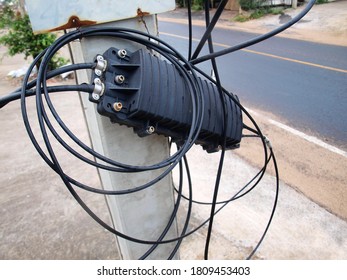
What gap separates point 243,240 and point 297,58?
18.3 ft

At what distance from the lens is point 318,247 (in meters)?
2.22

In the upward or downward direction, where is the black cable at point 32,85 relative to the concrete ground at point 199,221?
upward

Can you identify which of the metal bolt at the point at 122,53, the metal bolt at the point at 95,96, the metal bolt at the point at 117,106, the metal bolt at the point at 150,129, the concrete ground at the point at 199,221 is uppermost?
the metal bolt at the point at 122,53

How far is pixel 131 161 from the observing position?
1.27m

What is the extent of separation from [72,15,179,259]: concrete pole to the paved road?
9.30 feet

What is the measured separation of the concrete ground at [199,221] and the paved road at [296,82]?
105 cm

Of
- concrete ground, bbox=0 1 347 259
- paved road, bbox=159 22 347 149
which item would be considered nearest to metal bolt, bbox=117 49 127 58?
concrete ground, bbox=0 1 347 259

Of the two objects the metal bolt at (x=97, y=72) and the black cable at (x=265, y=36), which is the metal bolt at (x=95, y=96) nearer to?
the metal bolt at (x=97, y=72)

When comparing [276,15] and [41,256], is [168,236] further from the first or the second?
[276,15]

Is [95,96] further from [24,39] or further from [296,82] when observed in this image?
[24,39]

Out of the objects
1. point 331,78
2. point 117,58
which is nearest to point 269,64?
point 331,78

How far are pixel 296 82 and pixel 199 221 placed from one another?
3929mm

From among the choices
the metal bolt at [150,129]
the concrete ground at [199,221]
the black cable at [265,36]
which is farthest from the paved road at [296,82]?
the metal bolt at [150,129]

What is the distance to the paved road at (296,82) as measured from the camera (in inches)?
164
